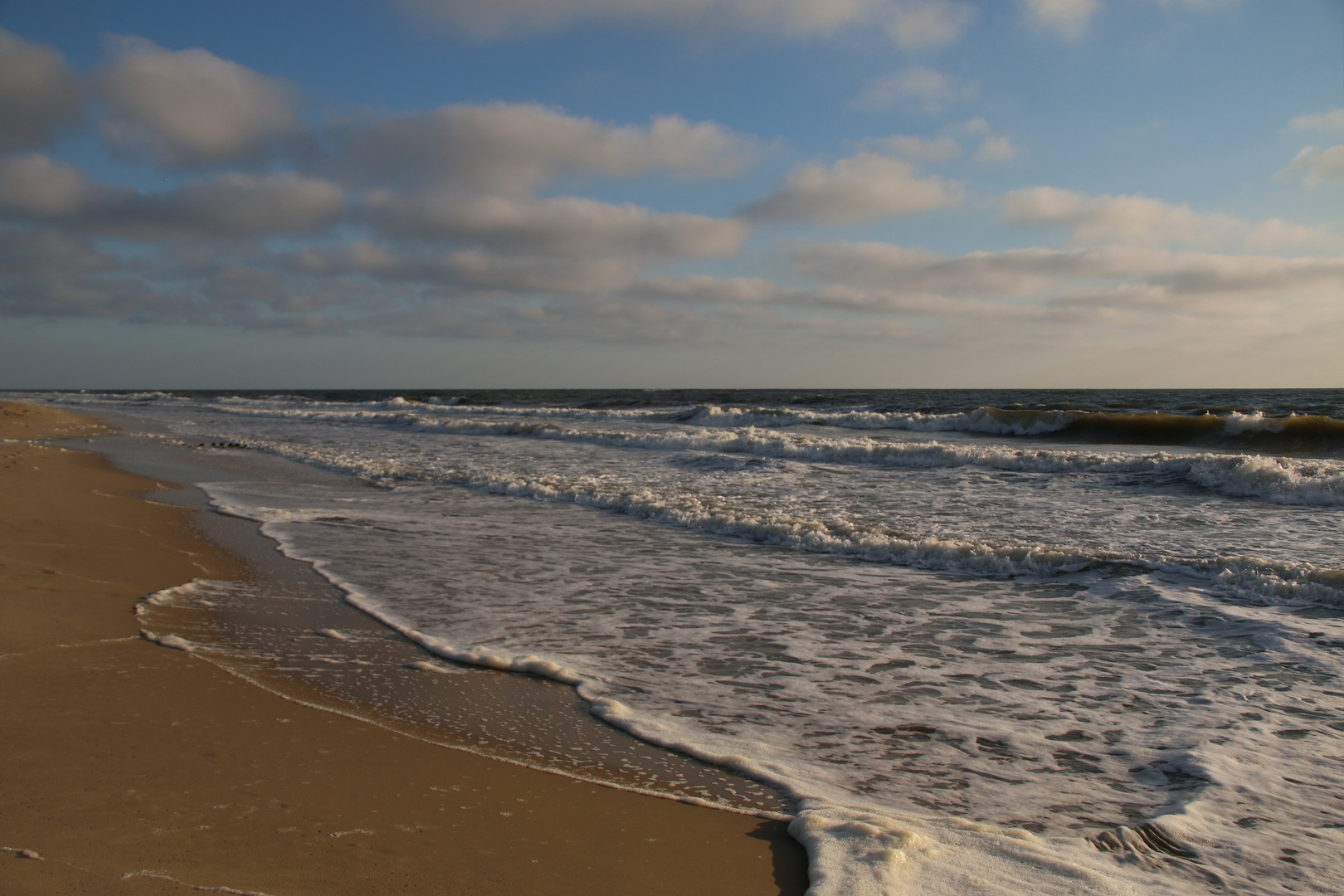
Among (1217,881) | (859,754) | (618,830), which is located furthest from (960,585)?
(618,830)

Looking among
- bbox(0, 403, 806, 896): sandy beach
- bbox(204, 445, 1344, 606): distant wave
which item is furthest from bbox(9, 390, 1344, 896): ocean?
bbox(0, 403, 806, 896): sandy beach

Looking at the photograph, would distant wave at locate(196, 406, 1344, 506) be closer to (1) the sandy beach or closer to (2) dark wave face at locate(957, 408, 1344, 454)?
(2) dark wave face at locate(957, 408, 1344, 454)

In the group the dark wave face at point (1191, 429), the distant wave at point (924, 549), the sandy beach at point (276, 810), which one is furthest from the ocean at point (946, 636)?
the dark wave face at point (1191, 429)

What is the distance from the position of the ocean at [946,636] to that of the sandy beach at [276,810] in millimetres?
587

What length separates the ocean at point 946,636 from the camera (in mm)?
2719

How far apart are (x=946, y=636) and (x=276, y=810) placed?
160 inches

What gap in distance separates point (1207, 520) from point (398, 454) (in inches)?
624

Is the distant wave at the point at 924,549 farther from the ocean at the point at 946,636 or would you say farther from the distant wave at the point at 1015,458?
the distant wave at the point at 1015,458

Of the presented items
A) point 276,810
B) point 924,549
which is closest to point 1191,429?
point 924,549

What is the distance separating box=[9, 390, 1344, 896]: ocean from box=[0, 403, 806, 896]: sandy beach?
1.93 ft

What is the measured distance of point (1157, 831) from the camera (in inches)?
107

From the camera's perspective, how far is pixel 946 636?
16.6ft

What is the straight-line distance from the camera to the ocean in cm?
272

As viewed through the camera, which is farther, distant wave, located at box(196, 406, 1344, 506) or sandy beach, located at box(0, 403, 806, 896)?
distant wave, located at box(196, 406, 1344, 506)
